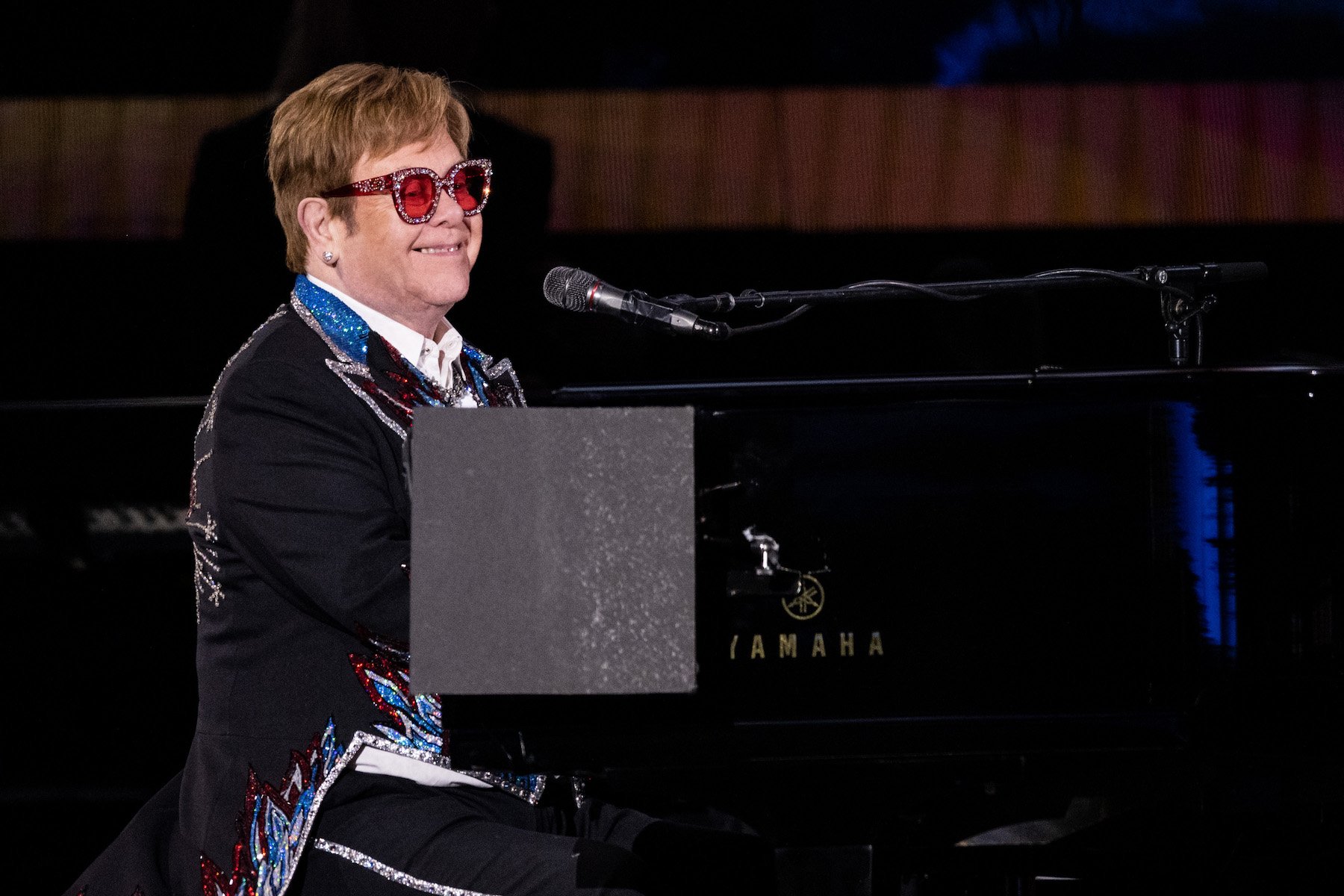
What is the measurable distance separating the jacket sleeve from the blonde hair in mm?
319

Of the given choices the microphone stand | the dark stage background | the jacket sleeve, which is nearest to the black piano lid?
the microphone stand

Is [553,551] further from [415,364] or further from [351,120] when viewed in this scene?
[351,120]

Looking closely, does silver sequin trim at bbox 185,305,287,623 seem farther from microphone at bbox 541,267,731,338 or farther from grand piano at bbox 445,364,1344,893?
grand piano at bbox 445,364,1344,893

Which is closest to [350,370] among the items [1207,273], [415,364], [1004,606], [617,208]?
[415,364]

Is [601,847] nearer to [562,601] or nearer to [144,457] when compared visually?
[562,601]

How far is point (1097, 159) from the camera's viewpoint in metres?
2.81

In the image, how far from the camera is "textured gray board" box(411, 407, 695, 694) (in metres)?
1.23

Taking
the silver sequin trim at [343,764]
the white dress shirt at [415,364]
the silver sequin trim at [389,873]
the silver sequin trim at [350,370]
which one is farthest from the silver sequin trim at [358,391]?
the silver sequin trim at [389,873]

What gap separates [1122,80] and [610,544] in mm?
2000

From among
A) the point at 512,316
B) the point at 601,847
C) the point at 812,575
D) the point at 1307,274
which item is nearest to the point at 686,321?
the point at 812,575

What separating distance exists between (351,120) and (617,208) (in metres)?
1.06

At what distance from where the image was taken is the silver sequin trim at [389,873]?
63.4 inches

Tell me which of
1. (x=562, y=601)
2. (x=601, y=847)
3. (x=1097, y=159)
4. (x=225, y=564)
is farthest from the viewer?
(x=1097, y=159)

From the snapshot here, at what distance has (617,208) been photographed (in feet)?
9.63
